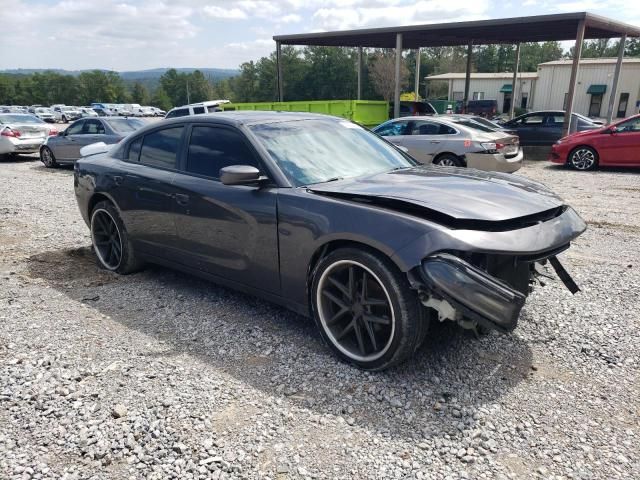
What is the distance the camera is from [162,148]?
14.8 ft

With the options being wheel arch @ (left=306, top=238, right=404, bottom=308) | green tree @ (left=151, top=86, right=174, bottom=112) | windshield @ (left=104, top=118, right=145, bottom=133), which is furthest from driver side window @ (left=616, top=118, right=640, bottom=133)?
green tree @ (left=151, top=86, right=174, bottom=112)

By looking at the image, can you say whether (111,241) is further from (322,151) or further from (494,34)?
(494,34)

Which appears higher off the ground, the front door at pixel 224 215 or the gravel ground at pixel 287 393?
the front door at pixel 224 215

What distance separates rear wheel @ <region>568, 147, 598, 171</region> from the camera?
1229 centimetres

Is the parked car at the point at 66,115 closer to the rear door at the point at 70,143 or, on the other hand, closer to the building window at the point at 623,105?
the rear door at the point at 70,143

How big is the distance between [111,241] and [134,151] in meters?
0.99

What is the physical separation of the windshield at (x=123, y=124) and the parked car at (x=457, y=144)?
6641mm

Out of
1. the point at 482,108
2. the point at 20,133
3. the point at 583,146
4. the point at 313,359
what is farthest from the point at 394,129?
the point at 482,108

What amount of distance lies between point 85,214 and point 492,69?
7881 centimetres

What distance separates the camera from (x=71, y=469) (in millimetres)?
2373

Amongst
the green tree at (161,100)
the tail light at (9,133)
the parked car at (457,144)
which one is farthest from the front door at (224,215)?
the green tree at (161,100)

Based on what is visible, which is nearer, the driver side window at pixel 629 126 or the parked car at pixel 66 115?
the driver side window at pixel 629 126

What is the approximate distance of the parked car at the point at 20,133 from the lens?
15.5 meters

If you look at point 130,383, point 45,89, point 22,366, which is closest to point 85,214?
point 22,366
